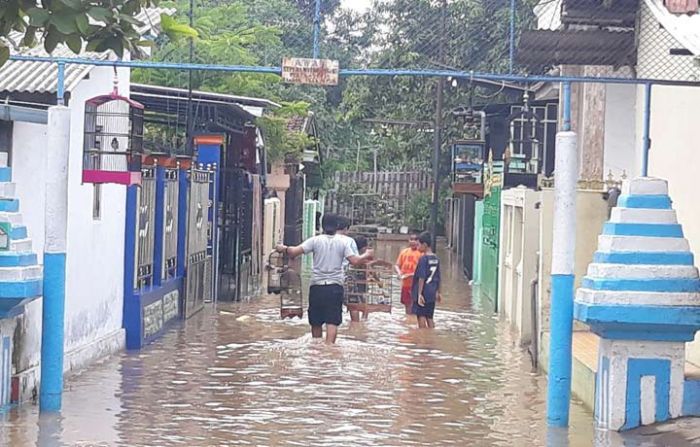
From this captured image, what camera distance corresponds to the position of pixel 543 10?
17.3 metres

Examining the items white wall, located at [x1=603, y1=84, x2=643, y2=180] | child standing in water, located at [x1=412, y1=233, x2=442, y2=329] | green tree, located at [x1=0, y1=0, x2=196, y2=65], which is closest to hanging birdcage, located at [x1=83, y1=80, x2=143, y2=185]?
child standing in water, located at [x1=412, y1=233, x2=442, y2=329]

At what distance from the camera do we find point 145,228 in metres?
15.4

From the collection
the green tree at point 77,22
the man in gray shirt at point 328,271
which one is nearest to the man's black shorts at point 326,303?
the man in gray shirt at point 328,271

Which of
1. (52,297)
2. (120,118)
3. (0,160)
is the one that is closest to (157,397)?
(52,297)

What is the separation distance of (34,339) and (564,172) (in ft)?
16.3

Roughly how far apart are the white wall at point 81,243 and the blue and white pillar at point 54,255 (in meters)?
0.72

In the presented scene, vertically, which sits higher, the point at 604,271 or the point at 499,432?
the point at 604,271

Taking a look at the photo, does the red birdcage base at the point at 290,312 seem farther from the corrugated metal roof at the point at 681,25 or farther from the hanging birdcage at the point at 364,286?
the corrugated metal roof at the point at 681,25

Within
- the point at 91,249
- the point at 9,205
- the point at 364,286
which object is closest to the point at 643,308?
the point at 9,205

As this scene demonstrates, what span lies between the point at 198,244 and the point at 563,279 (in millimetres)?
10276

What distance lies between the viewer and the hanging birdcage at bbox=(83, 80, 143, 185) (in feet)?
39.6

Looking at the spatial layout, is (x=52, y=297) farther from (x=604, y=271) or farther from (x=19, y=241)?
(x=604, y=271)

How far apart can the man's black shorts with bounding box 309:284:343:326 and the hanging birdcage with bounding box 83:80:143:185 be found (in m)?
2.75

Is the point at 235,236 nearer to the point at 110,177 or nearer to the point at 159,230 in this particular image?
the point at 159,230
